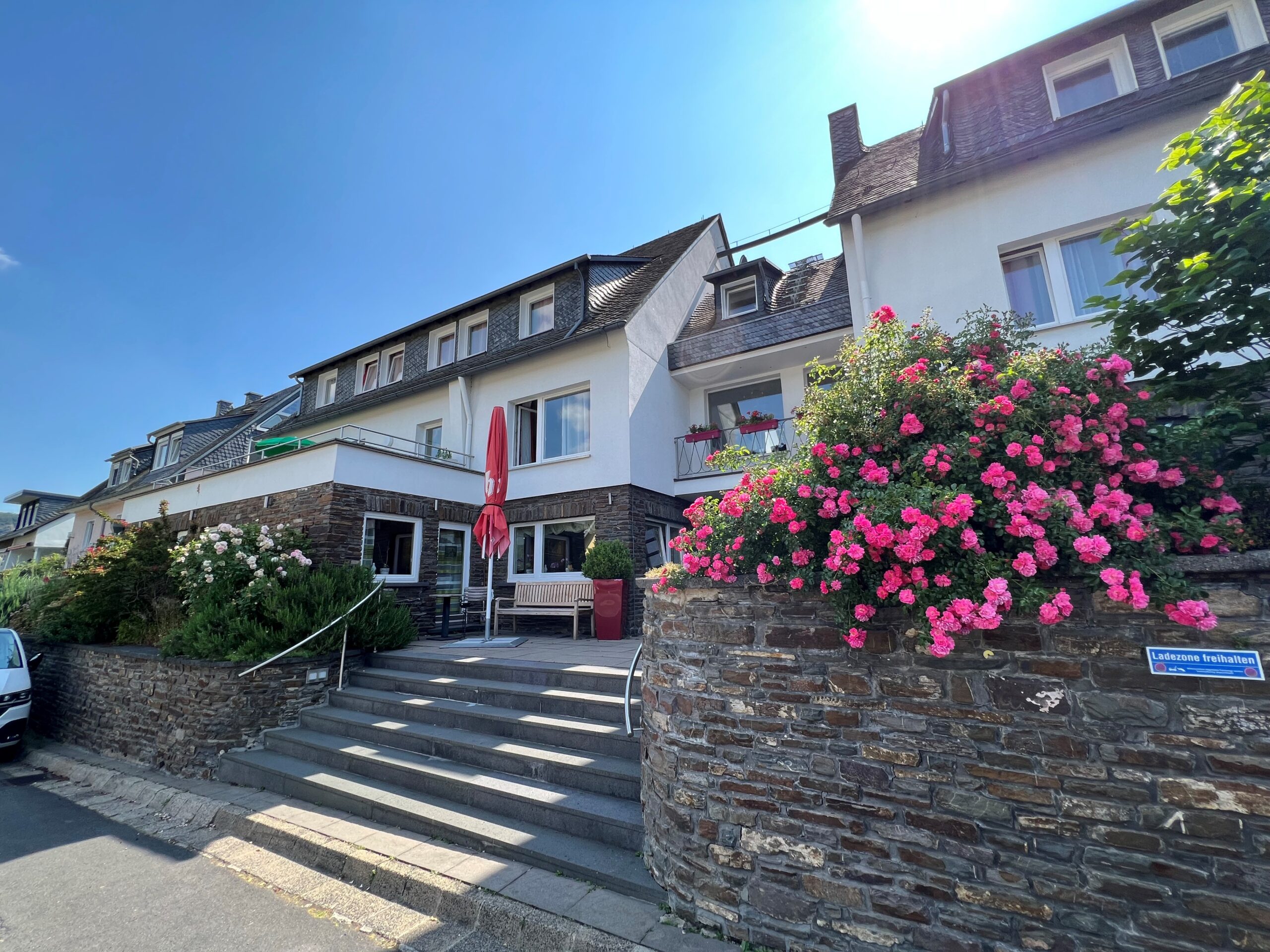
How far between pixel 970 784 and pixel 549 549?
378 inches

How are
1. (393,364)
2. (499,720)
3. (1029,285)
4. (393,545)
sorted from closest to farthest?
1. (499,720)
2. (1029,285)
3. (393,545)
4. (393,364)

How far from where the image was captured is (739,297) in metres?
12.6

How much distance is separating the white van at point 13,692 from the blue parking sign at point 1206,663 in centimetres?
1294

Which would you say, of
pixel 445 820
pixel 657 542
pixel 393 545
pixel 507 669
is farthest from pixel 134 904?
pixel 657 542

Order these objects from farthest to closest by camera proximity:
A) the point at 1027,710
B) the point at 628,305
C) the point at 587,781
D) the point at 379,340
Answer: the point at 379,340 → the point at 628,305 → the point at 587,781 → the point at 1027,710

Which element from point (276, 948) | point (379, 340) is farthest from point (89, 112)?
point (276, 948)

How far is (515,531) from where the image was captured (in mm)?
11609

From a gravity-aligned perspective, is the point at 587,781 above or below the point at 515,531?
below

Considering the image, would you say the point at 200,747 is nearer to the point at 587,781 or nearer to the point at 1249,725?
the point at 587,781

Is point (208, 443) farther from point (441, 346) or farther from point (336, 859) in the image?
point (336, 859)

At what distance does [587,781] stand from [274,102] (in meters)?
13.6

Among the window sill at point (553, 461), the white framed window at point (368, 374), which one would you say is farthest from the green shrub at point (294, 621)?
the white framed window at point (368, 374)

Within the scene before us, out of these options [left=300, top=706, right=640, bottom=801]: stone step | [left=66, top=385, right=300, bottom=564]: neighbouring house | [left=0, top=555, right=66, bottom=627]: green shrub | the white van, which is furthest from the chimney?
[left=0, top=555, right=66, bottom=627]: green shrub

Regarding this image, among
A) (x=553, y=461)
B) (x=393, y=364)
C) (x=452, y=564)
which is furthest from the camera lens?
(x=393, y=364)
